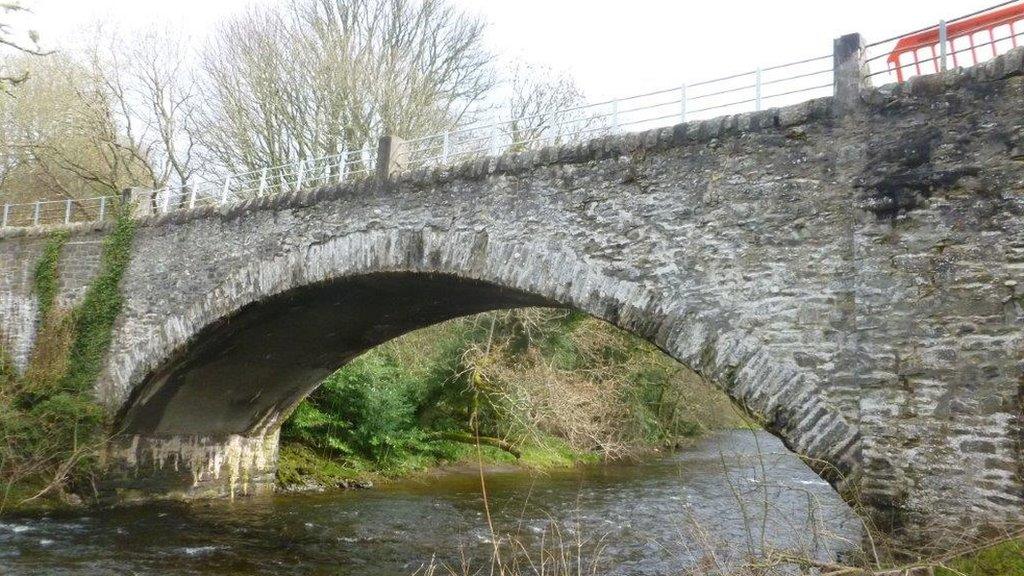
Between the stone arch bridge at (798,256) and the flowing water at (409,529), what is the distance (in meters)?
0.86

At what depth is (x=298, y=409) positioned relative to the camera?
15.8 meters

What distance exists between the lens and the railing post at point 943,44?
19.8 ft

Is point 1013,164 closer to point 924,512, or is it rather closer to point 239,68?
point 924,512

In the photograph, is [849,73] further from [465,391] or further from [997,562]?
[465,391]

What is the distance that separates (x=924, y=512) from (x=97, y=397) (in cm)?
1123

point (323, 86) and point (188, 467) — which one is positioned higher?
point (323, 86)

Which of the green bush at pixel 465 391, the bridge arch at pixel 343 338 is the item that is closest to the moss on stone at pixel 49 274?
the bridge arch at pixel 343 338

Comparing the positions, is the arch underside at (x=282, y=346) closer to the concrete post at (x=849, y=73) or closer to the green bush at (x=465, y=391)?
the green bush at (x=465, y=391)

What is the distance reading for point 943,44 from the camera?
6.09 metres

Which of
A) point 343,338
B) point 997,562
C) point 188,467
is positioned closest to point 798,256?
point 997,562

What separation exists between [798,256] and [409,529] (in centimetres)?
710

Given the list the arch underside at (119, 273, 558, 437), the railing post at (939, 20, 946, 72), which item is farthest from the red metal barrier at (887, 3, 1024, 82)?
the arch underside at (119, 273, 558, 437)

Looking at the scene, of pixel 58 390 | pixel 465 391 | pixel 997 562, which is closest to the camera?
pixel 997 562

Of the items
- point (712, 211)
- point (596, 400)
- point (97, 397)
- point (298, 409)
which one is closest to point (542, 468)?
point (596, 400)
